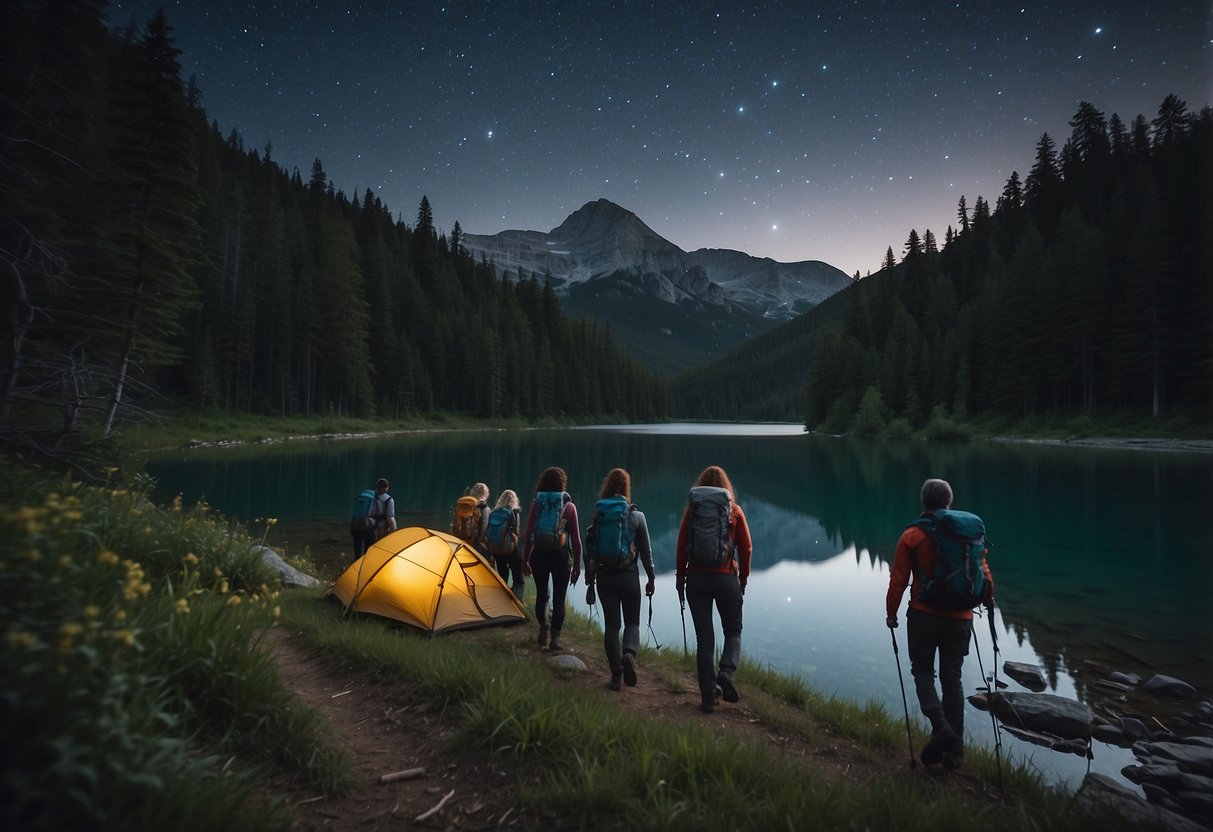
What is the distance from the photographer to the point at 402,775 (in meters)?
4.18

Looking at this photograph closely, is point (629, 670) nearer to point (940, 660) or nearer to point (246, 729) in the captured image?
A: point (940, 660)

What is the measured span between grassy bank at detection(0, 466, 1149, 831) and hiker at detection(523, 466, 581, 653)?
1185 mm

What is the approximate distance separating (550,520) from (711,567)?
2.52 meters

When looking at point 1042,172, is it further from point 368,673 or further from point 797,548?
point 368,673

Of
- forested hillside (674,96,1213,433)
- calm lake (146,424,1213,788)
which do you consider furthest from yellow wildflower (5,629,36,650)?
forested hillside (674,96,1213,433)

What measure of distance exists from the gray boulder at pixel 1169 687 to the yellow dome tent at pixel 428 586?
10.5 m

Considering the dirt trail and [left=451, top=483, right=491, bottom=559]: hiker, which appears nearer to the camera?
the dirt trail

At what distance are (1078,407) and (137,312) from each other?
79367 mm

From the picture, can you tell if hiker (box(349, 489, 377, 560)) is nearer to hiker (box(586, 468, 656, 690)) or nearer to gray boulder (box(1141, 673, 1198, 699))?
hiker (box(586, 468, 656, 690))

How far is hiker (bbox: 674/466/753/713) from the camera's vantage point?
6.30 m

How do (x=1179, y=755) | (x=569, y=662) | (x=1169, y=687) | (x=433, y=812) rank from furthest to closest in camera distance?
1. (x=1169, y=687)
2. (x=569, y=662)
3. (x=1179, y=755)
4. (x=433, y=812)

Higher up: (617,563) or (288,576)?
(617,563)

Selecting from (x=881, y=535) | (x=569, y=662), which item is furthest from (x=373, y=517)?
(x=881, y=535)

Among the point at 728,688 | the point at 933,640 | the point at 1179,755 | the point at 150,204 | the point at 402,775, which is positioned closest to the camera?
the point at 402,775
